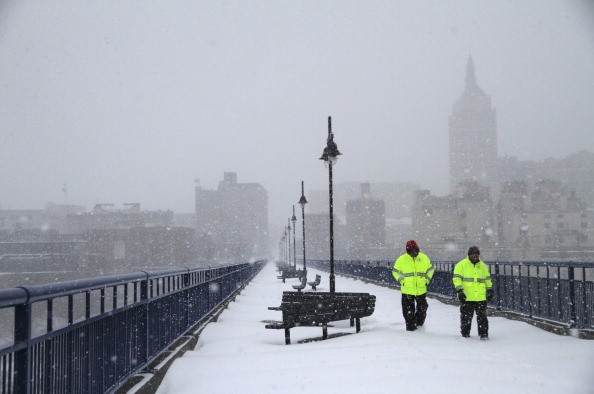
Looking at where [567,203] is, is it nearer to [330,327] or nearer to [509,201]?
[509,201]

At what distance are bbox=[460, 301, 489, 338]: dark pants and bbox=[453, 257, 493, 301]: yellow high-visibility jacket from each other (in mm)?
109

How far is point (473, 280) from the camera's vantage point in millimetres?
10766

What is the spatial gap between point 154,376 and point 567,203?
18545 cm

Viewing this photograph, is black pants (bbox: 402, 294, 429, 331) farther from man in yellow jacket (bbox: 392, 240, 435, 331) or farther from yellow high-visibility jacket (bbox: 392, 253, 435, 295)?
yellow high-visibility jacket (bbox: 392, 253, 435, 295)

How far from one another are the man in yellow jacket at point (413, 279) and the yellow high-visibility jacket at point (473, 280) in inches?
23.0

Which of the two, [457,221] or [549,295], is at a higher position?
[457,221]

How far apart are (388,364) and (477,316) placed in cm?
326

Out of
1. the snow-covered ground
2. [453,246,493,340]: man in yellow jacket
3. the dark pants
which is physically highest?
[453,246,493,340]: man in yellow jacket

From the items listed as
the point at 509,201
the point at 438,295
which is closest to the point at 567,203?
the point at 509,201

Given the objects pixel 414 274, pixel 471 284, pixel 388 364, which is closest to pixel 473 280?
pixel 471 284

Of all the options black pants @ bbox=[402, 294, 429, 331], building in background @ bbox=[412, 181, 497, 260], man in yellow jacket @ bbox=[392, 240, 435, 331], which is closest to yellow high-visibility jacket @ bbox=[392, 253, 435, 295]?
man in yellow jacket @ bbox=[392, 240, 435, 331]

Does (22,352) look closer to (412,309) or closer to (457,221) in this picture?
(412,309)

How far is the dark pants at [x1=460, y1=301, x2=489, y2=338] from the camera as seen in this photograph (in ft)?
34.6

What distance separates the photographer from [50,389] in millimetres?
4602
